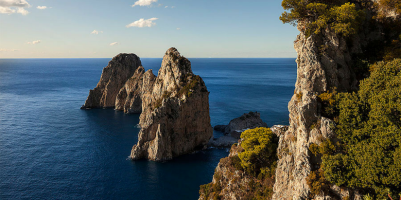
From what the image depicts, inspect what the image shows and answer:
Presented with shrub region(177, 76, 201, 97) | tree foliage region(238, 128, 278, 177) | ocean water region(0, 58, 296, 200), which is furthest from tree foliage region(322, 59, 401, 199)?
shrub region(177, 76, 201, 97)

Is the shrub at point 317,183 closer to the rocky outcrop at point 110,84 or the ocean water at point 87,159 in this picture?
the ocean water at point 87,159

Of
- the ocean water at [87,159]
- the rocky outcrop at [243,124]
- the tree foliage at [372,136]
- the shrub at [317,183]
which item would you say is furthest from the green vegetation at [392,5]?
the rocky outcrop at [243,124]

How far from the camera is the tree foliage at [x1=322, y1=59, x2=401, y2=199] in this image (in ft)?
87.1

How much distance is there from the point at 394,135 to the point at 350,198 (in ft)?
29.1

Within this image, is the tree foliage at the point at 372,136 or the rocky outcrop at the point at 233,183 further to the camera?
the rocky outcrop at the point at 233,183

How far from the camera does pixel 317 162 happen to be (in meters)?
30.4

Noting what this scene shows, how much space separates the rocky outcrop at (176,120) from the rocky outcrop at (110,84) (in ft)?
191

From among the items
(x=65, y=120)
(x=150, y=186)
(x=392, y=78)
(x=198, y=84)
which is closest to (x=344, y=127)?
(x=392, y=78)

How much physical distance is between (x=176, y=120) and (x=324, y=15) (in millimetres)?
48757

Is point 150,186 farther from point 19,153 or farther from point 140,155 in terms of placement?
point 19,153

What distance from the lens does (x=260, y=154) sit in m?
39.5

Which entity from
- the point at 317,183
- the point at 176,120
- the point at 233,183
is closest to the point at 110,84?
the point at 176,120

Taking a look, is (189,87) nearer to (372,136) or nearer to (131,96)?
(372,136)

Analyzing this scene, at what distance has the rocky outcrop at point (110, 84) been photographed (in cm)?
12825
